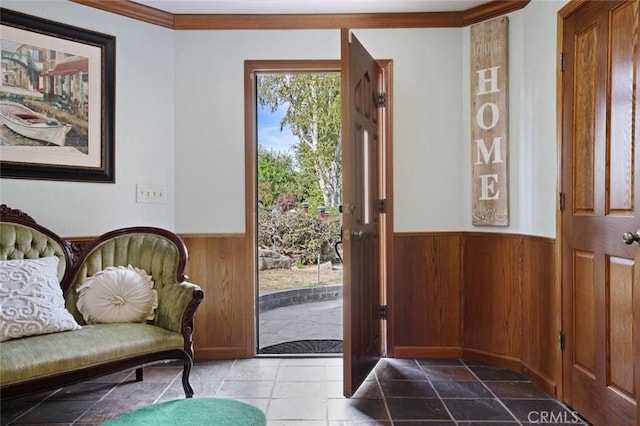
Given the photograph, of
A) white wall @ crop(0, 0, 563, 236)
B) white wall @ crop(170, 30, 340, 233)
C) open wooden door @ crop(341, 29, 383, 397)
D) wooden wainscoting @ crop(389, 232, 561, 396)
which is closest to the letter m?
white wall @ crop(0, 0, 563, 236)

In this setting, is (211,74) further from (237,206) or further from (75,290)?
(75,290)

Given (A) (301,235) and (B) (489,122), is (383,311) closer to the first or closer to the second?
(B) (489,122)

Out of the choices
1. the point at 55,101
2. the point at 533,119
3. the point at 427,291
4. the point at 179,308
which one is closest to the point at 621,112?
the point at 533,119

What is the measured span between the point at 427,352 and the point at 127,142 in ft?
8.36

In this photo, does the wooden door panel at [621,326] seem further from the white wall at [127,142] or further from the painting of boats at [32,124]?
the painting of boats at [32,124]

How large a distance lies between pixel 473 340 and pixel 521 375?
0.36 m

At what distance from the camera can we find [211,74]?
2.90m

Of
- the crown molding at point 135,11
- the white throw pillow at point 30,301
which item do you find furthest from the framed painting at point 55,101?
the white throw pillow at point 30,301

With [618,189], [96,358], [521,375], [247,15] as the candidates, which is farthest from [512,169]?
[96,358]

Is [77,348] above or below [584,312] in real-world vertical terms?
below

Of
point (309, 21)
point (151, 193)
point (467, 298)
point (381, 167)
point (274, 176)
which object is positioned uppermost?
point (309, 21)

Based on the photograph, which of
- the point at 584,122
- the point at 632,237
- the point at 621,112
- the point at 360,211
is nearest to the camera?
the point at 632,237

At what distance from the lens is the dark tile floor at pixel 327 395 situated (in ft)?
6.72

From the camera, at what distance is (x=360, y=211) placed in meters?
2.41
